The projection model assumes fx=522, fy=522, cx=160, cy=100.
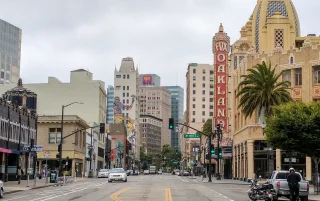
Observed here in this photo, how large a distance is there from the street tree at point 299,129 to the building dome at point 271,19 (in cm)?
4182

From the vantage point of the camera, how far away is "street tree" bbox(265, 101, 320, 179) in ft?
129

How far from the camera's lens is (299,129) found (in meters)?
39.8

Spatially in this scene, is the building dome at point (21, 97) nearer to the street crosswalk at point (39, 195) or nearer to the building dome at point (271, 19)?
the street crosswalk at point (39, 195)

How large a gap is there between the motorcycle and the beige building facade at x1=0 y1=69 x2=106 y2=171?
75.7 m

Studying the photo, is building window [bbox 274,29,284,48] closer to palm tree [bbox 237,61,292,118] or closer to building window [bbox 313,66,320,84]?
building window [bbox 313,66,320,84]

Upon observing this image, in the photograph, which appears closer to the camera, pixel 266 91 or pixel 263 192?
pixel 263 192

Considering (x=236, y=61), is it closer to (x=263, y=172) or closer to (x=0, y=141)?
(x=263, y=172)

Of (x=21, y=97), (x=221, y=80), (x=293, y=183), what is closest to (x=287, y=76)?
(x=221, y=80)

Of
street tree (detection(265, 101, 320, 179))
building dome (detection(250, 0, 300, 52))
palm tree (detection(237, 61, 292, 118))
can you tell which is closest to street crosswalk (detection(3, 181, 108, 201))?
street tree (detection(265, 101, 320, 179))

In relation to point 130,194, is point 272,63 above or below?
above

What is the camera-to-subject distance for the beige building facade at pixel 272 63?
6494 cm

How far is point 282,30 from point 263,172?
2460 cm

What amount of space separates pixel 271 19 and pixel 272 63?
14589 millimetres

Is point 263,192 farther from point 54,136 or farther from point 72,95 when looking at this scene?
point 72,95
